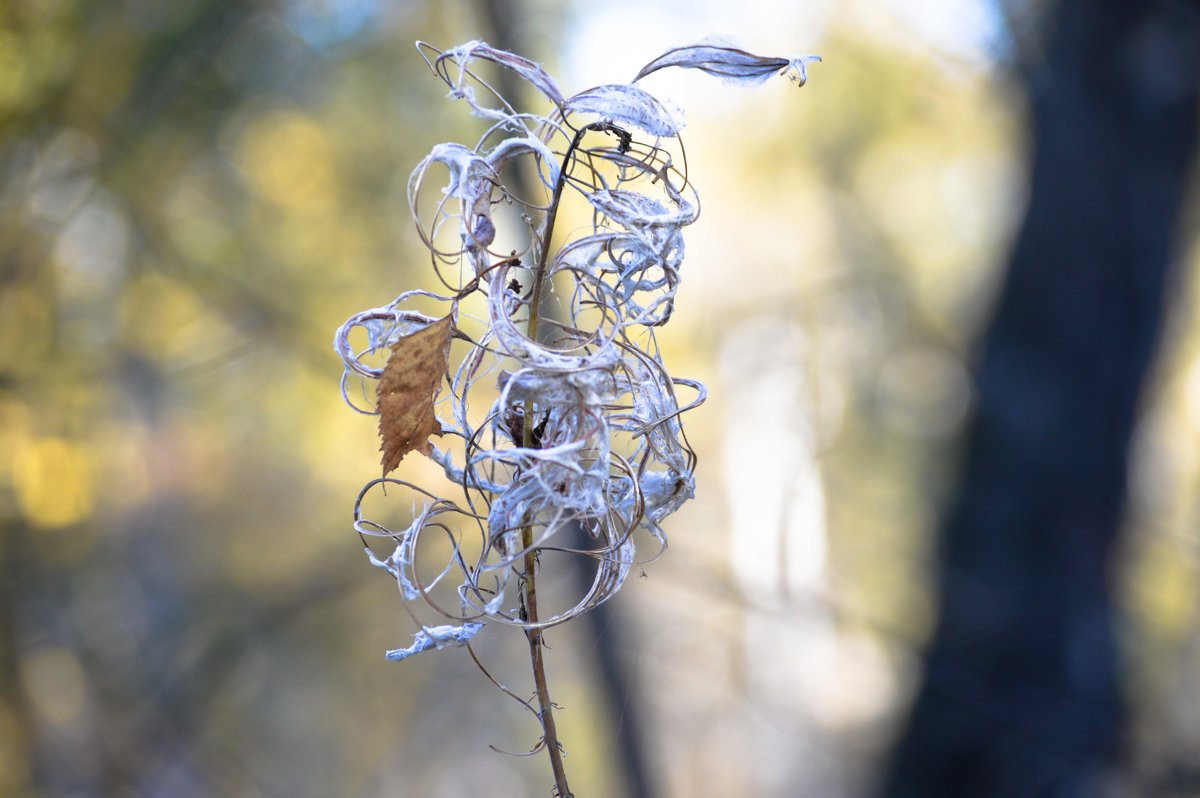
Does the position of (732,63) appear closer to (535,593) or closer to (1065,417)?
(535,593)

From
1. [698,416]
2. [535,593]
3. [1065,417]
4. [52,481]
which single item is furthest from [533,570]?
[698,416]

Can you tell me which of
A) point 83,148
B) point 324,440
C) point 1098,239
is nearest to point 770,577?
point 324,440

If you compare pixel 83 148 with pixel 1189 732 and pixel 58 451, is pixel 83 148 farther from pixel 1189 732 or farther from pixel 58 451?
pixel 1189 732

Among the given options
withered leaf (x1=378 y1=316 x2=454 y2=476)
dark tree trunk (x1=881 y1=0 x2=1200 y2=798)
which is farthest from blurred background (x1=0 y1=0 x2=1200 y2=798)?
withered leaf (x1=378 y1=316 x2=454 y2=476)

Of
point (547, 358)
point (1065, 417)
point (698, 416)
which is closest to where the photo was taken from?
point (547, 358)

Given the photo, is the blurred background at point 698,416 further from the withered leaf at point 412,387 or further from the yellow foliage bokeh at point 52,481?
the withered leaf at point 412,387

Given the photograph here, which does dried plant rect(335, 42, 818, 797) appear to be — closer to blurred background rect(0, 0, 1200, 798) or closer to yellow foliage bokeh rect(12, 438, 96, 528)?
blurred background rect(0, 0, 1200, 798)

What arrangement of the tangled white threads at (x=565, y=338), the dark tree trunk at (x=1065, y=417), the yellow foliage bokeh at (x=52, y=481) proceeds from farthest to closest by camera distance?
the yellow foliage bokeh at (x=52, y=481) < the dark tree trunk at (x=1065, y=417) < the tangled white threads at (x=565, y=338)

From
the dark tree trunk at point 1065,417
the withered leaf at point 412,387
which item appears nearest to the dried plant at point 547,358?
the withered leaf at point 412,387
